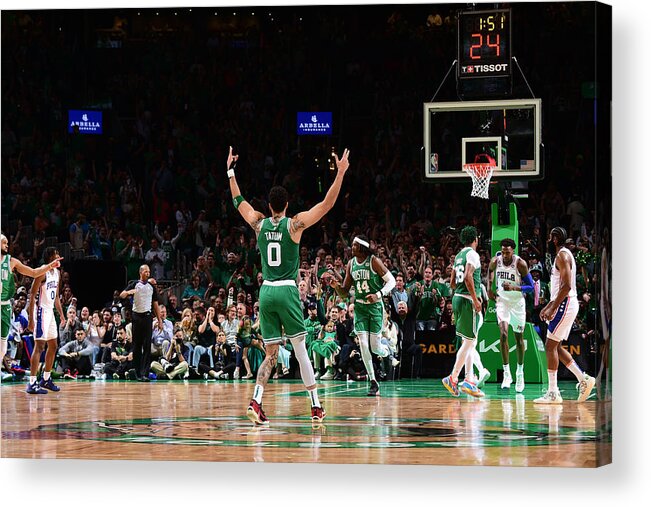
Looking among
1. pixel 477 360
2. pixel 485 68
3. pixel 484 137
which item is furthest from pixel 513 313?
pixel 485 68

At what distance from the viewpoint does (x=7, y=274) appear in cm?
1290

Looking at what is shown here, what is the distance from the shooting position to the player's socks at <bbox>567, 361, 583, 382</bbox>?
1178 centimetres

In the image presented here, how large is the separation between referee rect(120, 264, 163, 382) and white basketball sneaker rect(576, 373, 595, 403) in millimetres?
4039

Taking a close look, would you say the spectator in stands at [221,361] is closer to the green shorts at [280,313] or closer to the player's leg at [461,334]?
the green shorts at [280,313]

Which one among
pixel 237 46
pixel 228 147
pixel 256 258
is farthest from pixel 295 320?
pixel 237 46

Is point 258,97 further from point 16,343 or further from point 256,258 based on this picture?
point 16,343

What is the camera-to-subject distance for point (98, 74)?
12578mm

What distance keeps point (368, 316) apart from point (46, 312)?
313 cm

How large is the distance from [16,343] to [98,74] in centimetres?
280

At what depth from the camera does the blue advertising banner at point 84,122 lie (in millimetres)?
12641

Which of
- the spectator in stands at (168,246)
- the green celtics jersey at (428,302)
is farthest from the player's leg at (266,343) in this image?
the green celtics jersey at (428,302)

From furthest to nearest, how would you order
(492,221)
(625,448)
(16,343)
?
(16,343), (492,221), (625,448)

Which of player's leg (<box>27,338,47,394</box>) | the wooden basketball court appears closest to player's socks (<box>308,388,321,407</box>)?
the wooden basketball court

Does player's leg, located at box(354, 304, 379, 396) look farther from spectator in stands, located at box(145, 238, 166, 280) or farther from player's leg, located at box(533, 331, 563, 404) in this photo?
spectator in stands, located at box(145, 238, 166, 280)
